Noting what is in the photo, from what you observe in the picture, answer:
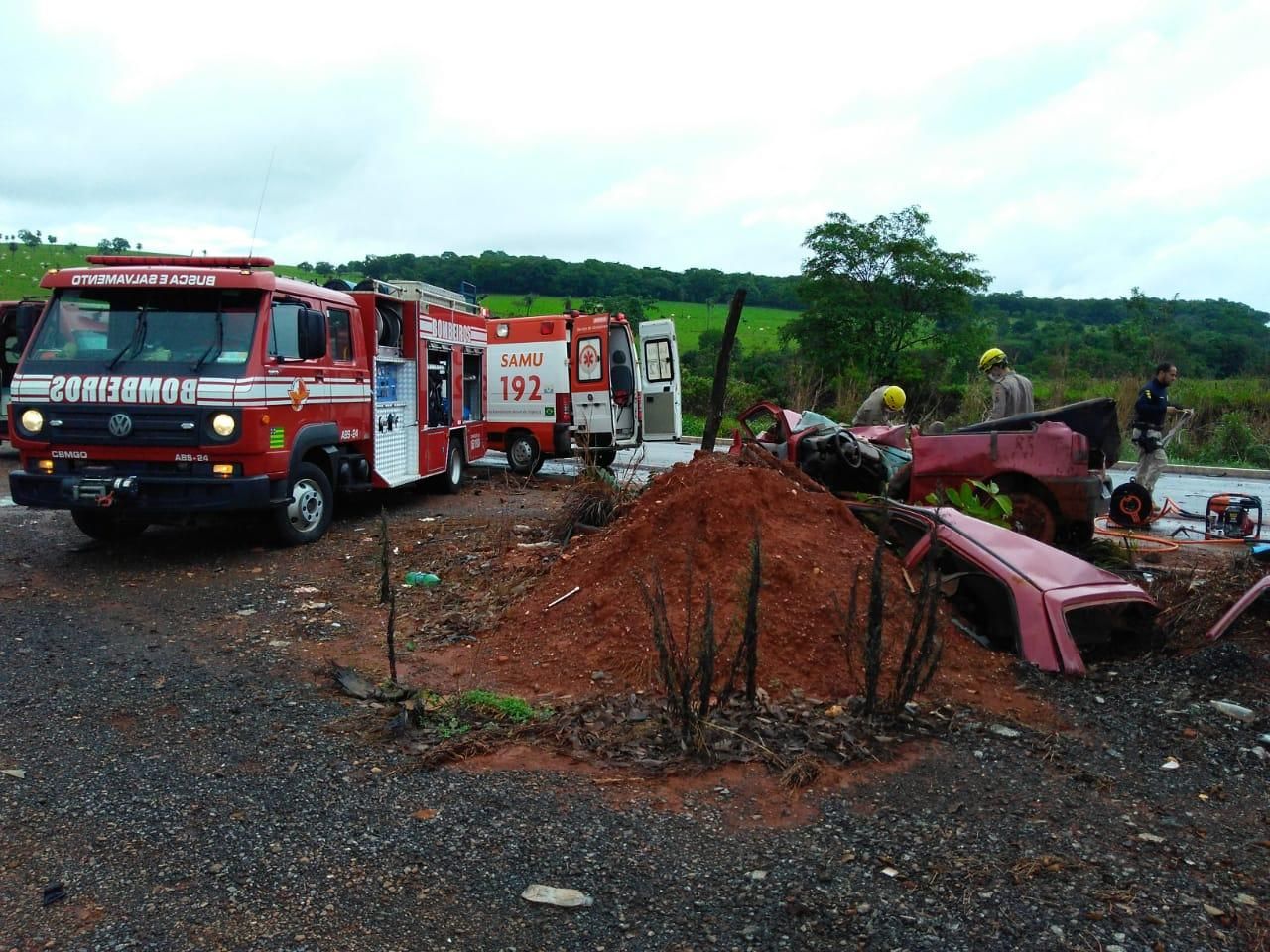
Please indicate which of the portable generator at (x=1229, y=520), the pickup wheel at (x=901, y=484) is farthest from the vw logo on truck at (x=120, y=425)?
the portable generator at (x=1229, y=520)

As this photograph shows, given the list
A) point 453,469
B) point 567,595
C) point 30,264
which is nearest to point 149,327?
point 567,595

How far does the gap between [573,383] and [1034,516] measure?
826 cm

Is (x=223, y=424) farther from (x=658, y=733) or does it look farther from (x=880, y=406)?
(x=880, y=406)

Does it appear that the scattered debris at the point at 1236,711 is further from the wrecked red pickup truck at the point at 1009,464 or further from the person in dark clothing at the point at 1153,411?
the person in dark clothing at the point at 1153,411

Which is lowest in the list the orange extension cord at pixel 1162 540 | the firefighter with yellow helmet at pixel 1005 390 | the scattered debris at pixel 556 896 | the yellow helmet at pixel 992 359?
the scattered debris at pixel 556 896

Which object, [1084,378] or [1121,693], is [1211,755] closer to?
[1121,693]

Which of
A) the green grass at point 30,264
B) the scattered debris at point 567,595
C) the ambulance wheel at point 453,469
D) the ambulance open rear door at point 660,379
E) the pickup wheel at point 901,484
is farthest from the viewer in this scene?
the green grass at point 30,264

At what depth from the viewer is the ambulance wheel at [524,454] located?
50.4 feet

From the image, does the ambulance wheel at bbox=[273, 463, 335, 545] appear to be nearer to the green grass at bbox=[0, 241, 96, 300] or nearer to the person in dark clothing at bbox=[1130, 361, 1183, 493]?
the person in dark clothing at bbox=[1130, 361, 1183, 493]

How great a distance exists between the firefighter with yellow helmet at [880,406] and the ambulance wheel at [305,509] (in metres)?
5.37

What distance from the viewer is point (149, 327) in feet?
26.6

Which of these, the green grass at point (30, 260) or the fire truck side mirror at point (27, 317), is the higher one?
the green grass at point (30, 260)

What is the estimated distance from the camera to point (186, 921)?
2930 millimetres

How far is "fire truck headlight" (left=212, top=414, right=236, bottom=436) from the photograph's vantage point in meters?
7.80
